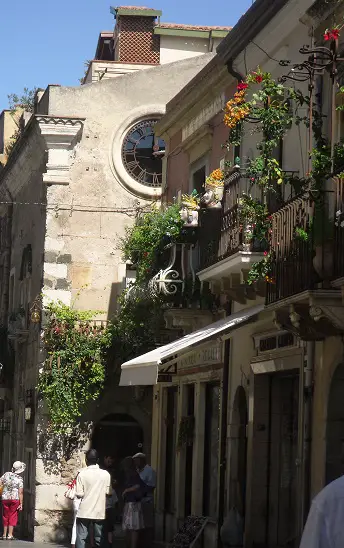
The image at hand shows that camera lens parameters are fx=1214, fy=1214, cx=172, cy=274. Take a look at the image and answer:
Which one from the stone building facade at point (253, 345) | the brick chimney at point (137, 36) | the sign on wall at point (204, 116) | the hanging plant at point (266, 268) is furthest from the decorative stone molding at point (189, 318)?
the brick chimney at point (137, 36)

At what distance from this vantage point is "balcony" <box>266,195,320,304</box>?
1109cm

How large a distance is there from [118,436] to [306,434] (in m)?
12.4

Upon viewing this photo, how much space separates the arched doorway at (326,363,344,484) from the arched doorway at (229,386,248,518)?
377 centimetres

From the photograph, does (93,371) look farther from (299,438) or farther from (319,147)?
(319,147)

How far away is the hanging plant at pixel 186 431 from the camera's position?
18984 mm

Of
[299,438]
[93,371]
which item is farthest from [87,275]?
[299,438]

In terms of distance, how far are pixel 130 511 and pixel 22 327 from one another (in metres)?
10.5

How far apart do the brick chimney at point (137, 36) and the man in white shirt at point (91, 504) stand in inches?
673

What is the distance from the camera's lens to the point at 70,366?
76.6 feet

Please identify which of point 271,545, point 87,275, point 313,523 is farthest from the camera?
point 87,275

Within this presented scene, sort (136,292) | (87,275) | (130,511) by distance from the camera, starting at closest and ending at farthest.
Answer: (130,511), (136,292), (87,275)

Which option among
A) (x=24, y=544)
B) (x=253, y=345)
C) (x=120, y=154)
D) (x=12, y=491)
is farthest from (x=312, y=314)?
(x=120, y=154)

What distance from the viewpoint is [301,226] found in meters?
11.5

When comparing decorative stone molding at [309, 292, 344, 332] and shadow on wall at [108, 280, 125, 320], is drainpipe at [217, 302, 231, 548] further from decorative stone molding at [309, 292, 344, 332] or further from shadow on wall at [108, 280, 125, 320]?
shadow on wall at [108, 280, 125, 320]
